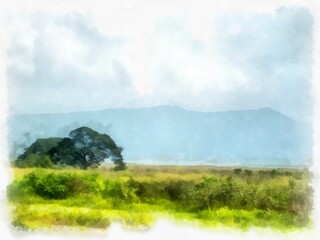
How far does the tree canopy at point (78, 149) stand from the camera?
243 cm

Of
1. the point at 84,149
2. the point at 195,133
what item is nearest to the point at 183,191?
the point at 195,133

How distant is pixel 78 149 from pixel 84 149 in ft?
0.08

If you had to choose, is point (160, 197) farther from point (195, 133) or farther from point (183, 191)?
point (195, 133)

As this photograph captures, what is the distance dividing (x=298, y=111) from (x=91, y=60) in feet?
2.76

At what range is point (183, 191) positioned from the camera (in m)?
2.36

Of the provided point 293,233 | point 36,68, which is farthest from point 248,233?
point 36,68

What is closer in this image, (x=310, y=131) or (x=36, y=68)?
(x=310, y=131)

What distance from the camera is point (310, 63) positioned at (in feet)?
7.53

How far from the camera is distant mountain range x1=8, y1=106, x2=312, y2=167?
2.32m

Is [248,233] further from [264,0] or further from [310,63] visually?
[264,0]

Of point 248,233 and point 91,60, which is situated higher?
point 91,60

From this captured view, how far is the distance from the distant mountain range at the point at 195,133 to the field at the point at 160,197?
0.15 feet

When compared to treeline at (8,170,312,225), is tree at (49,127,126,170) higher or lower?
higher

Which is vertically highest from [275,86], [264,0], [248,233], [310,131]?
[264,0]
